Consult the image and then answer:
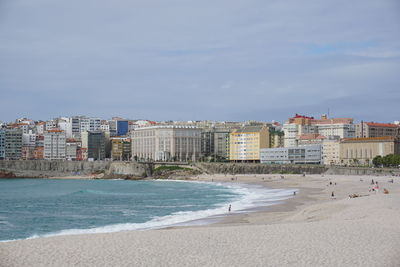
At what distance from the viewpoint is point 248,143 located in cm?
14850

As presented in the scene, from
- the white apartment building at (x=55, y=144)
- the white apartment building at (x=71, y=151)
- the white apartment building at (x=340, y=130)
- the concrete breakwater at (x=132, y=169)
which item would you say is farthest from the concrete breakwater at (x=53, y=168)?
the white apartment building at (x=340, y=130)

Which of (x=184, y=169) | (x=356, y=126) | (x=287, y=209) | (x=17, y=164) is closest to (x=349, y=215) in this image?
(x=287, y=209)

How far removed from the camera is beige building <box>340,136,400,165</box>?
391ft

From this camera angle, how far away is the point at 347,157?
12562 centimetres

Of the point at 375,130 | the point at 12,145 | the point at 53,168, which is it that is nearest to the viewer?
the point at 53,168

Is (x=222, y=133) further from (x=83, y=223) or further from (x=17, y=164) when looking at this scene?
(x=83, y=223)

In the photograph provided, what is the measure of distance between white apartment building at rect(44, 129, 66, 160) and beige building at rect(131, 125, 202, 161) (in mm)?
23721

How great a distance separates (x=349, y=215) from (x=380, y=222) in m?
4.31

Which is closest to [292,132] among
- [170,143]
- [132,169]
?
[170,143]

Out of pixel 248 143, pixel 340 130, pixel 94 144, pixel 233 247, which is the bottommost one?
pixel 233 247

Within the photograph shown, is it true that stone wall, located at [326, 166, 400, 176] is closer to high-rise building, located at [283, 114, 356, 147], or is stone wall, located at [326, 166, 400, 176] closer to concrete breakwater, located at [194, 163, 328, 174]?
concrete breakwater, located at [194, 163, 328, 174]

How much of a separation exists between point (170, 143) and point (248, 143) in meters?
23.2

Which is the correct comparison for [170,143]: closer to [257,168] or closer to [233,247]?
[257,168]

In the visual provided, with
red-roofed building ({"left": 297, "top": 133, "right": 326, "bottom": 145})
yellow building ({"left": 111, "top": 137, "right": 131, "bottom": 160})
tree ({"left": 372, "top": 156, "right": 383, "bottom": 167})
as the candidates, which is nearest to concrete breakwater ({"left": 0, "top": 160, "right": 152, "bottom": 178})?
yellow building ({"left": 111, "top": 137, "right": 131, "bottom": 160})
